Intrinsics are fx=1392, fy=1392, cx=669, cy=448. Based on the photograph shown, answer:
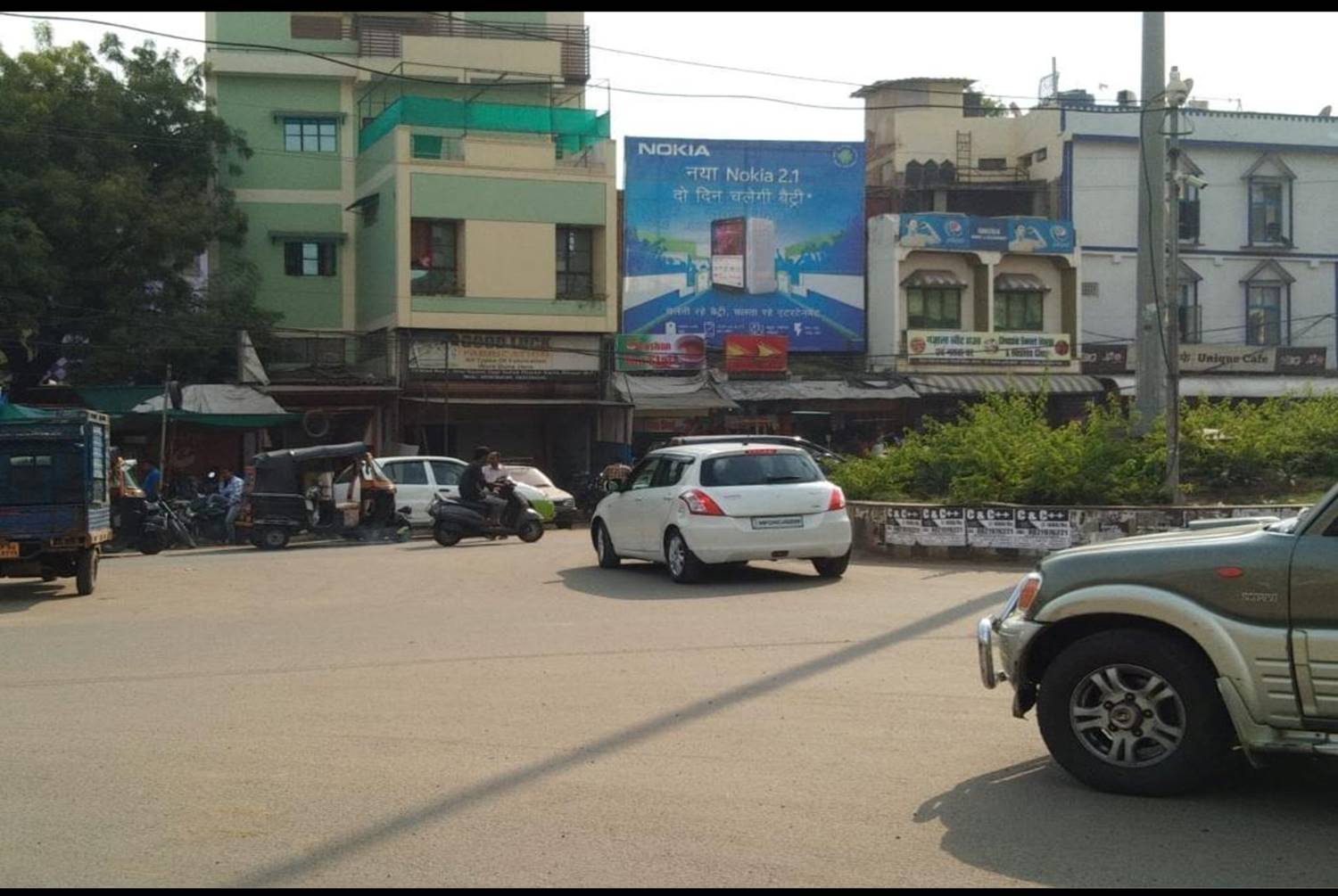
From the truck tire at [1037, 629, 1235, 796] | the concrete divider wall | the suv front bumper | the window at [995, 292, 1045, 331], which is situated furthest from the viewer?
the window at [995, 292, 1045, 331]

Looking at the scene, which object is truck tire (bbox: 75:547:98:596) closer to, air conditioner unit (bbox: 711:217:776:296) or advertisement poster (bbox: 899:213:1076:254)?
air conditioner unit (bbox: 711:217:776:296)

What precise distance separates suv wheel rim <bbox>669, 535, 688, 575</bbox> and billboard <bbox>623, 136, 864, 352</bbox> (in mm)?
22589

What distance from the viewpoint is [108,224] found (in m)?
32.5

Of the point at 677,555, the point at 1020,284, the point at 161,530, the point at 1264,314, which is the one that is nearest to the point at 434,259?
the point at 161,530

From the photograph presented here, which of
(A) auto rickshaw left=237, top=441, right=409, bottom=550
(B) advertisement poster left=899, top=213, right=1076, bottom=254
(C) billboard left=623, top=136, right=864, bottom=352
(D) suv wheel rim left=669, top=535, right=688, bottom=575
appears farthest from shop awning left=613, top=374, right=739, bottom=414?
(D) suv wheel rim left=669, top=535, right=688, bottom=575

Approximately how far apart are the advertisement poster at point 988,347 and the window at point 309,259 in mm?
16383

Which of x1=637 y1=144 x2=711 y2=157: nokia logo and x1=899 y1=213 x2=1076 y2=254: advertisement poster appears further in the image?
x1=899 y1=213 x2=1076 y2=254: advertisement poster

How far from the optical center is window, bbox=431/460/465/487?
2742 cm

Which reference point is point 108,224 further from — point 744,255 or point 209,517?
point 744,255

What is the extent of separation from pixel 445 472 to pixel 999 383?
1802 centimetres

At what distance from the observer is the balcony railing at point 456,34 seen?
39344 millimetres

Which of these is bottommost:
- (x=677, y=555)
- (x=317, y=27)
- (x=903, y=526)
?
(x=677, y=555)

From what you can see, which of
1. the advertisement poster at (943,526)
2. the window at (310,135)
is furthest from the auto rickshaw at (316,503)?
the window at (310,135)

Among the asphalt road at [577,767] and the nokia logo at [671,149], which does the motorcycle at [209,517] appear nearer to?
the asphalt road at [577,767]
